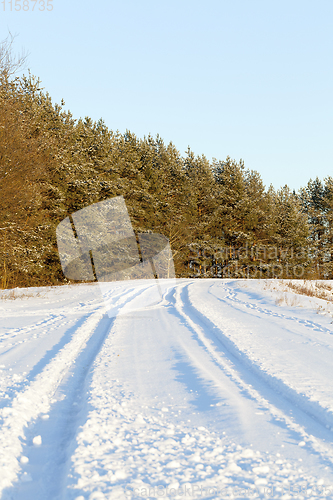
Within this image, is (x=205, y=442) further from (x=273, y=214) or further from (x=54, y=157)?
(x=273, y=214)

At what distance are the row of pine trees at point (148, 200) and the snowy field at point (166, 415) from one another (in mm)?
11119

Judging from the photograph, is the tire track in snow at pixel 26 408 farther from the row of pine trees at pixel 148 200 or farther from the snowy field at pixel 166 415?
the row of pine trees at pixel 148 200

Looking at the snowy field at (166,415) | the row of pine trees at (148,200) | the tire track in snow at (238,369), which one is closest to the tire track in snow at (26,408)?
the snowy field at (166,415)

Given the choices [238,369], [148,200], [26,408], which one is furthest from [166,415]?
[148,200]

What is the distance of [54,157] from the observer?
74.0ft

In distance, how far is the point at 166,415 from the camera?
306cm

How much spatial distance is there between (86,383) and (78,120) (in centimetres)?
3214

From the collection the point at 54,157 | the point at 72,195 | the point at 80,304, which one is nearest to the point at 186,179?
the point at 72,195

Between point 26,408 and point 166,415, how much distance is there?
1.30 meters

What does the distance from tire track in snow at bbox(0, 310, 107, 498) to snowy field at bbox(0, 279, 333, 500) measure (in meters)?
0.01

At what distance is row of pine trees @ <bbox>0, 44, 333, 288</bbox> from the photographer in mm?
15844

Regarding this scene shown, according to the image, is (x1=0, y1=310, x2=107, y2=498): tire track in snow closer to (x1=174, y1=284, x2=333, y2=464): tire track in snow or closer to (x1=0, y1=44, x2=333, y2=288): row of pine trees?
(x1=174, y1=284, x2=333, y2=464): tire track in snow

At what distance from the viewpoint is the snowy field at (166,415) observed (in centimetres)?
217

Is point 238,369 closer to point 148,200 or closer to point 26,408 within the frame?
point 26,408
